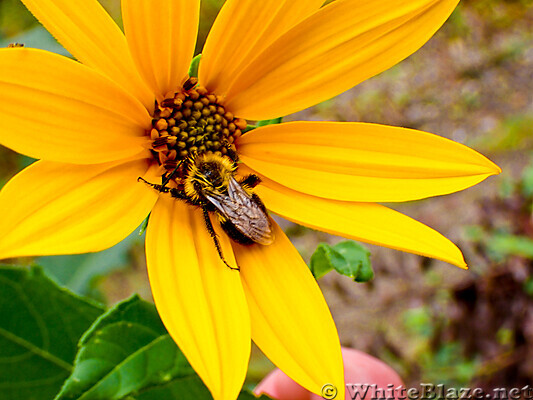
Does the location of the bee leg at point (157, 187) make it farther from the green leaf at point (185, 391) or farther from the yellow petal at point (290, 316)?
the green leaf at point (185, 391)

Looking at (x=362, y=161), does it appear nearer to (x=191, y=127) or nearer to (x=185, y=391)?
(x=191, y=127)

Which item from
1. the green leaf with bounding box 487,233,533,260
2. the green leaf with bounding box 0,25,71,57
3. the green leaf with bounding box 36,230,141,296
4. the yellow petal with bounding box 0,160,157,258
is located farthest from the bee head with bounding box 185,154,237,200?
the green leaf with bounding box 487,233,533,260

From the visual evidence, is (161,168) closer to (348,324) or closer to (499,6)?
(348,324)

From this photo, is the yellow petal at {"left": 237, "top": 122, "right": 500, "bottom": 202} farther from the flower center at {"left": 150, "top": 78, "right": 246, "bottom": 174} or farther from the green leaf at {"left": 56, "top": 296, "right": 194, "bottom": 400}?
the green leaf at {"left": 56, "top": 296, "right": 194, "bottom": 400}

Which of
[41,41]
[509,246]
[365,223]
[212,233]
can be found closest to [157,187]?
[212,233]

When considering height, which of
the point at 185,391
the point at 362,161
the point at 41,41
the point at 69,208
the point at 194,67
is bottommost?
the point at 185,391

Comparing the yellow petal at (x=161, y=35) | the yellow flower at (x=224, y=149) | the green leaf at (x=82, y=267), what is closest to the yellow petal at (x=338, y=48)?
the yellow flower at (x=224, y=149)

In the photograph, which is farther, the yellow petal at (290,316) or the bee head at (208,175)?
the bee head at (208,175)
